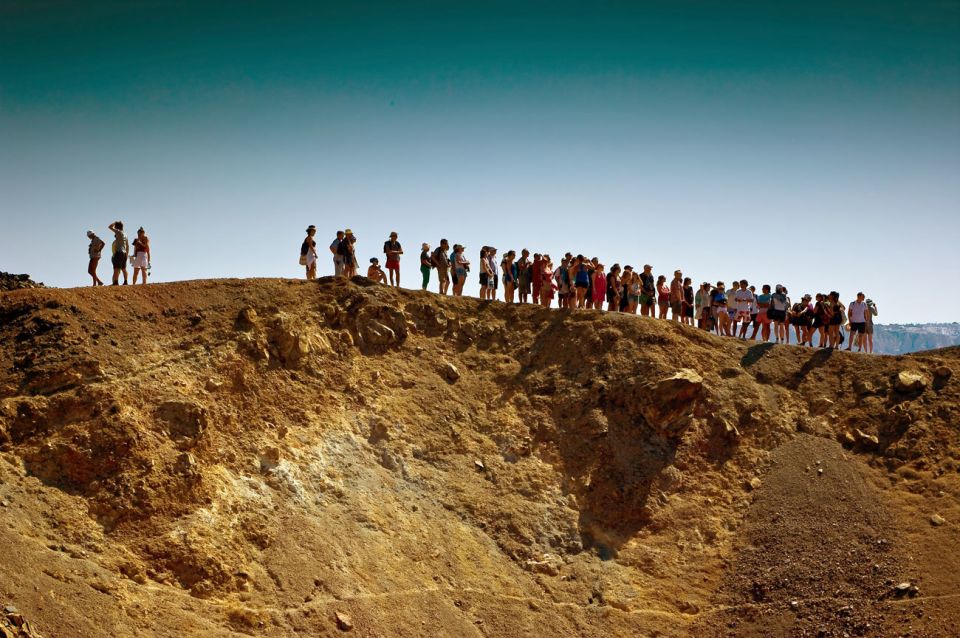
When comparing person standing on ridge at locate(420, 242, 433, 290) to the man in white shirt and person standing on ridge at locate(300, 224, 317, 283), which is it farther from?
the man in white shirt

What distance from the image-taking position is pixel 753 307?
28.5 metres

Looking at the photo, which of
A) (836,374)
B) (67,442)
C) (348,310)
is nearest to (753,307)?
(836,374)

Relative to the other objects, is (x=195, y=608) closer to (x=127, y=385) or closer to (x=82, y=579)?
(x=82, y=579)

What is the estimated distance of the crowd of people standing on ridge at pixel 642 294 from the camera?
88.1 ft

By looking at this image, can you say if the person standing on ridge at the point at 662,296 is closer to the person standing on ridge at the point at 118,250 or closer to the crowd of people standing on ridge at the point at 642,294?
the crowd of people standing on ridge at the point at 642,294

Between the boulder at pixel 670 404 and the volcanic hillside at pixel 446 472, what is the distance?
0.17 feet

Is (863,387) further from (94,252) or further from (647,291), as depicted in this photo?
(94,252)

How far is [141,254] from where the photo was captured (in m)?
23.2

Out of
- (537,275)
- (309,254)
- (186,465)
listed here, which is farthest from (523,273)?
(186,465)

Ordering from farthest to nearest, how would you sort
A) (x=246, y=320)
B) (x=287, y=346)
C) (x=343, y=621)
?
(x=287, y=346)
(x=246, y=320)
(x=343, y=621)

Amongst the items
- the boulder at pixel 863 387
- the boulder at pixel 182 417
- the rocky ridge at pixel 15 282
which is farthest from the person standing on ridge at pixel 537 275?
the rocky ridge at pixel 15 282

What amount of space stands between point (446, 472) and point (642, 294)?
30.7 ft

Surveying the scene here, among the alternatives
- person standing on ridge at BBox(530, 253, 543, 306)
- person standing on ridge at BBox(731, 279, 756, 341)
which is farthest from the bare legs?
person standing on ridge at BBox(731, 279, 756, 341)

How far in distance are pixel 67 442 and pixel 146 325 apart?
4.35 m
